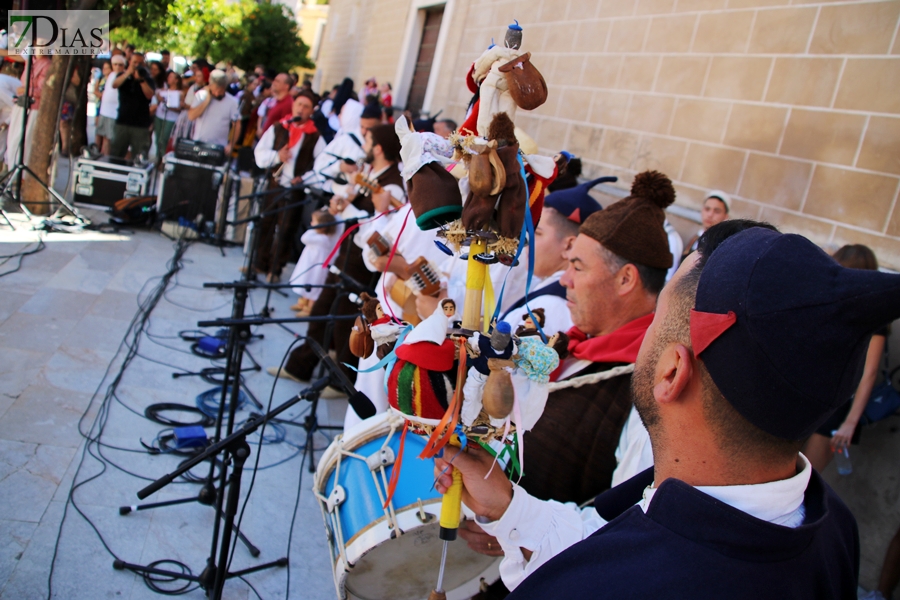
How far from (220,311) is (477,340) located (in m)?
4.86

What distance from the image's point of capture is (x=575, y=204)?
10.1ft

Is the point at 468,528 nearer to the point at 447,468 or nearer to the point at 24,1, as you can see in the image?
the point at 447,468

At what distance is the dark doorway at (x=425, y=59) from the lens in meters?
11.2

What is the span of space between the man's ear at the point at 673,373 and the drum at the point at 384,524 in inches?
35.7

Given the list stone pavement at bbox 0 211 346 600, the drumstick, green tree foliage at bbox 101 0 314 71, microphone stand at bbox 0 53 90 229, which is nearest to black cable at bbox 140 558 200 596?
stone pavement at bbox 0 211 346 600

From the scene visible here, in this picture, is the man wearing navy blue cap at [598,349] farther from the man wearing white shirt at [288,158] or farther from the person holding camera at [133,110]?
the person holding camera at [133,110]

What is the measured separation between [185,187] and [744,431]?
26.1ft

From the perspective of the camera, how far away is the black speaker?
7.82 meters

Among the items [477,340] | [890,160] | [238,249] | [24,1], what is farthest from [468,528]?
[24,1]

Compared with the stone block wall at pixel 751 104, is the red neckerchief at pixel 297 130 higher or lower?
lower

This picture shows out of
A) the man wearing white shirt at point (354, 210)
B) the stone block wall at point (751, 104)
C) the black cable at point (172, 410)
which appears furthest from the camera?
the man wearing white shirt at point (354, 210)

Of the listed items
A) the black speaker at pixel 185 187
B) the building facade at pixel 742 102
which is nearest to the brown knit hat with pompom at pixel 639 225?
the building facade at pixel 742 102

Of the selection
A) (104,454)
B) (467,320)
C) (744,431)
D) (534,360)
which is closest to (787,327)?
(744,431)

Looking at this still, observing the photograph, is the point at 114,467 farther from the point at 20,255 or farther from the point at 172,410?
the point at 20,255
